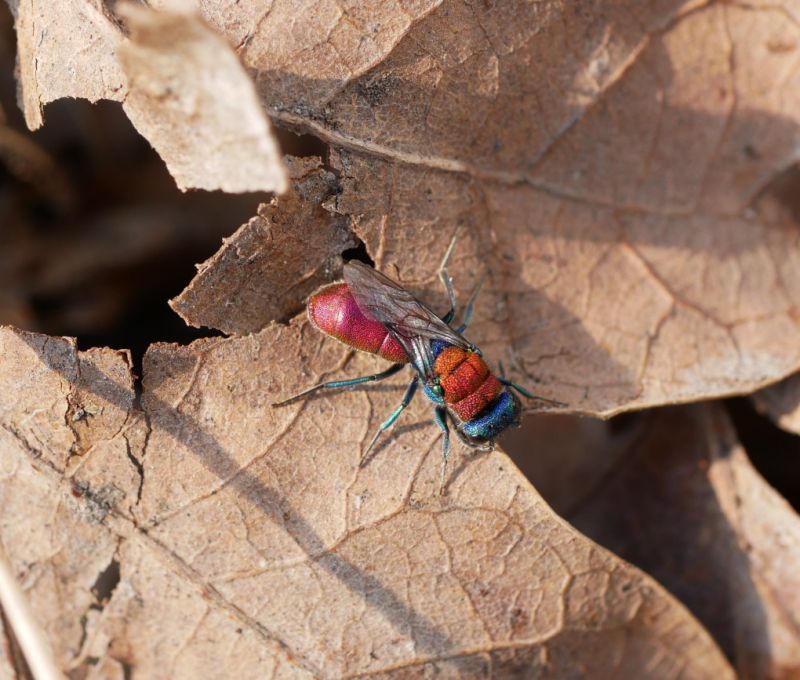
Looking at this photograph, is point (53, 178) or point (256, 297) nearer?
point (256, 297)

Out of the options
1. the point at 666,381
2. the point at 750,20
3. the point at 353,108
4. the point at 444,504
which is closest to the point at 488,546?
the point at 444,504

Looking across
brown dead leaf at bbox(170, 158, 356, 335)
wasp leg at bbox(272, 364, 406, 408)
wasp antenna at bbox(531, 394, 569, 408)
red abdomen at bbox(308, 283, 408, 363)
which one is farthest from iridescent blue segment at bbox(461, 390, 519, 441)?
brown dead leaf at bbox(170, 158, 356, 335)

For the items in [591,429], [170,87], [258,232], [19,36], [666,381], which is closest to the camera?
[170,87]

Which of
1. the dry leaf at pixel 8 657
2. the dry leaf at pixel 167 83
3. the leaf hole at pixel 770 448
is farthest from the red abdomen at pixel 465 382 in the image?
the dry leaf at pixel 8 657

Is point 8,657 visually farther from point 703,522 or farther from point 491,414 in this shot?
point 703,522

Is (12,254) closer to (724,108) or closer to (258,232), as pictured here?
(258,232)

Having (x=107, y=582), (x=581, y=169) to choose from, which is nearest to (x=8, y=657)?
(x=107, y=582)
